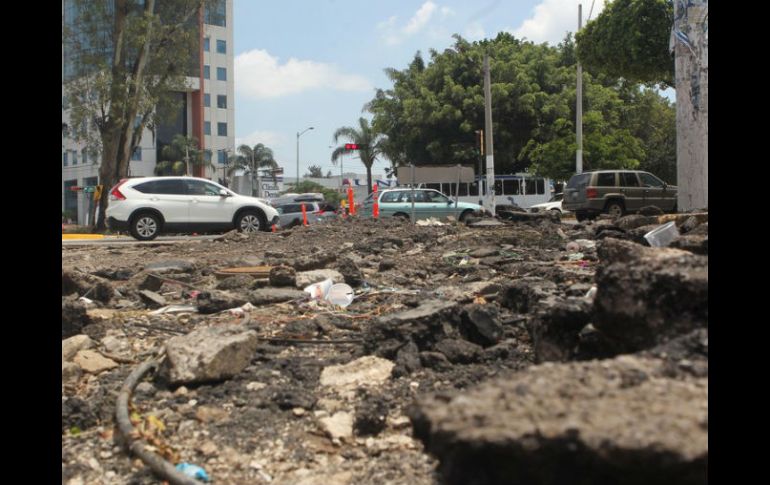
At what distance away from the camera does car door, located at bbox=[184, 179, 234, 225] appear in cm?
1703

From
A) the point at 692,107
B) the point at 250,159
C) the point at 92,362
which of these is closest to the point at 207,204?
the point at 692,107

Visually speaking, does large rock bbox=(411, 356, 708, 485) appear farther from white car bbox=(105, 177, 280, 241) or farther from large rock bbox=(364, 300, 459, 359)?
white car bbox=(105, 177, 280, 241)

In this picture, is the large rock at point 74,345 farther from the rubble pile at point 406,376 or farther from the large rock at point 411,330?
the large rock at point 411,330

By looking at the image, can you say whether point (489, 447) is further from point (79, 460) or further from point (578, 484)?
A: point (79, 460)

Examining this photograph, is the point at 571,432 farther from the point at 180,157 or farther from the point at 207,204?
the point at 180,157

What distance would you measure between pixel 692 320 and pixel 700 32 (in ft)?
31.7

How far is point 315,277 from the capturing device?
23.7ft

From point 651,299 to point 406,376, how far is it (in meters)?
1.63

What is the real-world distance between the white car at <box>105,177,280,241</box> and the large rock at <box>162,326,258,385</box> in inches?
517

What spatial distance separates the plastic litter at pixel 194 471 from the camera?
3.02 meters

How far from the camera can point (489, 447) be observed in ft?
6.21

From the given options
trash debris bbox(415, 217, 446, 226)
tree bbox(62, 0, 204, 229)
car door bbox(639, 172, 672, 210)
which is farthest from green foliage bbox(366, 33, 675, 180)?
trash debris bbox(415, 217, 446, 226)

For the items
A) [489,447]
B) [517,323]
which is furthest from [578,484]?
[517,323]

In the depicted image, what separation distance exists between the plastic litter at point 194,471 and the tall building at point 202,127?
191 ft
